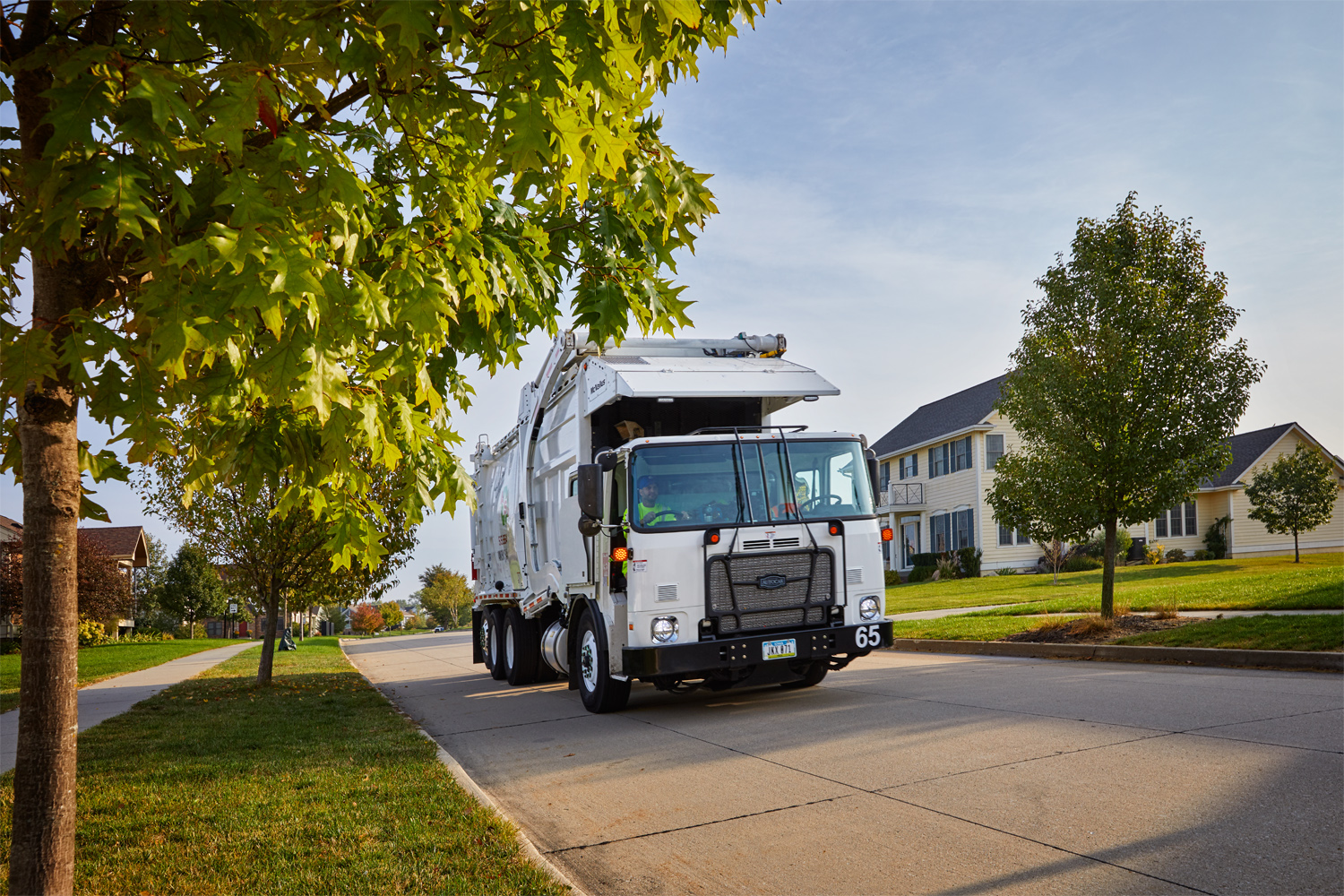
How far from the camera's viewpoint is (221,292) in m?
3.00

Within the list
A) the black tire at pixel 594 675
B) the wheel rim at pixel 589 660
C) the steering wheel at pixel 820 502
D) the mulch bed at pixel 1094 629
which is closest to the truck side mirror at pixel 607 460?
the black tire at pixel 594 675

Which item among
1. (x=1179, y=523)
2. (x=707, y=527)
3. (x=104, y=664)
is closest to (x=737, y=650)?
(x=707, y=527)

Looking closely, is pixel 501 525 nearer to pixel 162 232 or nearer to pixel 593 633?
pixel 593 633

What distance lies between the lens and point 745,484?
31.1 ft

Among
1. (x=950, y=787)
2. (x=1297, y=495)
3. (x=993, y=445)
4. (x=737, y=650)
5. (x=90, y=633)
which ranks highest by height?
(x=993, y=445)

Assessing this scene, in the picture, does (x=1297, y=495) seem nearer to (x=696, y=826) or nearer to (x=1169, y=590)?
(x=1169, y=590)

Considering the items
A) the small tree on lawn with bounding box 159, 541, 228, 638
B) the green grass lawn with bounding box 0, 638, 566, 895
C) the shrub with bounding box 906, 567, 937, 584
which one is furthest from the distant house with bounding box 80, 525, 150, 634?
the green grass lawn with bounding box 0, 638, 566, 895

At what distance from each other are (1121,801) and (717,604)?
440 cm

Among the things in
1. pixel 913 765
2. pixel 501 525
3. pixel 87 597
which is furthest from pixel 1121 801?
pixel 87 597

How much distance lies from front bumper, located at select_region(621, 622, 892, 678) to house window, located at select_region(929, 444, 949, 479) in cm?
3309

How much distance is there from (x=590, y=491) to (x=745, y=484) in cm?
156

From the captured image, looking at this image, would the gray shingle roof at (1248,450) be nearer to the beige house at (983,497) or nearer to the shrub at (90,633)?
the beige house at (983,497)

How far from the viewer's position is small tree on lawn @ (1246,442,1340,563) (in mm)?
33750

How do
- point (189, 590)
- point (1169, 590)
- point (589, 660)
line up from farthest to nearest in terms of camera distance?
point (189, 590), point (1169, 590), point (589, 660)
